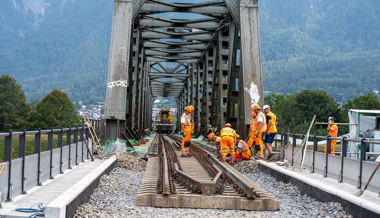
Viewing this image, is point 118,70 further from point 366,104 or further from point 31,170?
point 366,104

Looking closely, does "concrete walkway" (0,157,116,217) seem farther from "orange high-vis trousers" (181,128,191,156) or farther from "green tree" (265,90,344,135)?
"green tree" (265,90,344,135)

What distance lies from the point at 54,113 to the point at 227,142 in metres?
87.4

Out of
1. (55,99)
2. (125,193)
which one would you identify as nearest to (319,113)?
(55,99)

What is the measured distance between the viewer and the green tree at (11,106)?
83.4 m

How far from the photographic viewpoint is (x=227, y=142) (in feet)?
41.2

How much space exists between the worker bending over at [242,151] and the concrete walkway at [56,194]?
4.93 m

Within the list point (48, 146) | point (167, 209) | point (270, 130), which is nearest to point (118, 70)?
point (270, 130)

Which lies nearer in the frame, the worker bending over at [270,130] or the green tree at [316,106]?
the worker bending over at [270,130]

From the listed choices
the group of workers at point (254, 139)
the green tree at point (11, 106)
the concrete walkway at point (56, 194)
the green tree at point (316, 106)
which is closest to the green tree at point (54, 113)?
the green tree at point (11, 106)

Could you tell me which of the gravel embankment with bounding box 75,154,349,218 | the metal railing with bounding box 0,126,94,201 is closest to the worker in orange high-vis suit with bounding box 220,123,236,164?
the gravel embankment with bounding box 75,154,349,218

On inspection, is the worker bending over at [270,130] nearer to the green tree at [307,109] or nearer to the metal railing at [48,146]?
the metal railing at [48,146]

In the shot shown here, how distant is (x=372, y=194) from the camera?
277 inches

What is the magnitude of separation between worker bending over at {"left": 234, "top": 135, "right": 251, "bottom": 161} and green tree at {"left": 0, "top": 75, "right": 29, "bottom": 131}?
7731 centimetres

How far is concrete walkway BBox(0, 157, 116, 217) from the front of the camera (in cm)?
497
